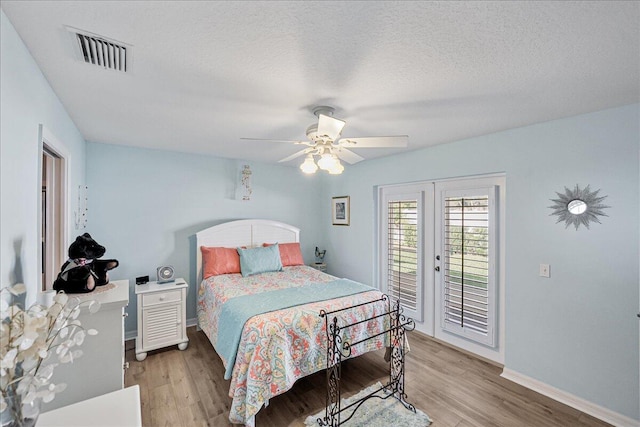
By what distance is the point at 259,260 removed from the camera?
12.2 feet

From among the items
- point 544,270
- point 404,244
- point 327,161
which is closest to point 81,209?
point 327,161

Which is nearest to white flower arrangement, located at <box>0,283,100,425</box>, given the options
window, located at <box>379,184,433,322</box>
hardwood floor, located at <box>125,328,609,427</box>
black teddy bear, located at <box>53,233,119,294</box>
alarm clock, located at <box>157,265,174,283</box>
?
black teddy bear, located at <box>53,233,119,294</box>

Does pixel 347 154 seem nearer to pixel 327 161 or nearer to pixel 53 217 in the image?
pixel 327 161

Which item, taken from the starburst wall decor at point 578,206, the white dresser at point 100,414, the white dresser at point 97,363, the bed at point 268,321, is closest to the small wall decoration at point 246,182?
the bed at point 268,321

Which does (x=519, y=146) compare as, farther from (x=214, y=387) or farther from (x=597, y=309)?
(x=214, y=387)

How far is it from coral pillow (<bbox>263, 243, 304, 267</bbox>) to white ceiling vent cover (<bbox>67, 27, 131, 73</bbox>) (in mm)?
2971

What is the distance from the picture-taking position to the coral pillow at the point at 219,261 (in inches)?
141

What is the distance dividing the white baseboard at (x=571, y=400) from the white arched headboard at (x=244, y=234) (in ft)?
10.6

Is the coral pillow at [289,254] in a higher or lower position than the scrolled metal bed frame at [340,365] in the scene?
higher

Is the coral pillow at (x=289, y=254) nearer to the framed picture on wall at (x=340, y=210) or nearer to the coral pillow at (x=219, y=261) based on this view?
the coral pillow at (x=219, y=261)

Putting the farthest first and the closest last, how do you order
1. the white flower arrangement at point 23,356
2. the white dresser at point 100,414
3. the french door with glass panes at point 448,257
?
the french door with glass panes at point 448,257, the white dresser at point 100,414, the white flower arrangement at point 23,356

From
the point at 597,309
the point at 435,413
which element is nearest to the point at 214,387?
the point at 435,413

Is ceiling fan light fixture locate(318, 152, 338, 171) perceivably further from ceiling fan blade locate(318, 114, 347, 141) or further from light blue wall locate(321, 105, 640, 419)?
light blue wall locate(321, 105, 640, 419)

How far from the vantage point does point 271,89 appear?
6.14ft
